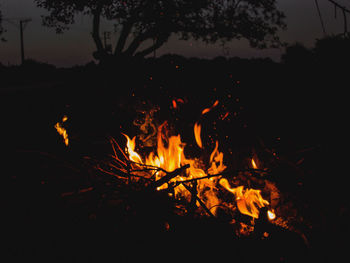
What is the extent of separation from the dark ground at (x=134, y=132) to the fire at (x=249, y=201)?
0.77 feet

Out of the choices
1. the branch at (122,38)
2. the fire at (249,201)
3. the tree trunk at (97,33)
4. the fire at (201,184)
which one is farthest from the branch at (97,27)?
the fire at (249,201)

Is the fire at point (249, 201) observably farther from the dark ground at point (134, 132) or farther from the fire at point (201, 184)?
the dark ground at point (134, 132)

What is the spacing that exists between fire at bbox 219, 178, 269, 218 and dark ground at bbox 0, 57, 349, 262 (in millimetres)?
236

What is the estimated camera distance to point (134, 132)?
4.66 metres

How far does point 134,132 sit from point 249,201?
2526 millimetres

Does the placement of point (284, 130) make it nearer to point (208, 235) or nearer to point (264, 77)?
point (264, 77)

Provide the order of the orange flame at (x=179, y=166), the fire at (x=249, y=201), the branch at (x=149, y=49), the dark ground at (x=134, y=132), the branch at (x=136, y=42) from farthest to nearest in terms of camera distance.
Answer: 1. the branch at (x=149, y=49)
2. the branch at (x=136, y=42)
3. the orange flame at (x=179, y=166)
4. the fire at (x=249, y=201)
5. the dark ground at (x=134, y=132)

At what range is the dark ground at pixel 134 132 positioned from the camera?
2271 mm

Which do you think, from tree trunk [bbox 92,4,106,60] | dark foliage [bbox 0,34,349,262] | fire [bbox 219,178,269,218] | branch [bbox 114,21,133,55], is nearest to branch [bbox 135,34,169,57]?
branch [bbox 114,21,133,55]

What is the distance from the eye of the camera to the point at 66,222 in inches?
101

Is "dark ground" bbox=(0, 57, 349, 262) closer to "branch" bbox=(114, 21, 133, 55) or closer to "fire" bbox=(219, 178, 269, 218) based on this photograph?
"fire" bbox=(219, 178, 269, 218)

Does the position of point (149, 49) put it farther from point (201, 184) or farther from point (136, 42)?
point (201, 184)

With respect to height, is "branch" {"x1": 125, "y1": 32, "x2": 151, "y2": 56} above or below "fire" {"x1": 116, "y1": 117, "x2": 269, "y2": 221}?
above

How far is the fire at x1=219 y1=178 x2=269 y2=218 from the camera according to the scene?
8.00 feet
